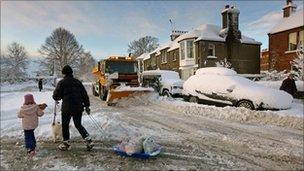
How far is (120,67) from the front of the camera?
18625 mm

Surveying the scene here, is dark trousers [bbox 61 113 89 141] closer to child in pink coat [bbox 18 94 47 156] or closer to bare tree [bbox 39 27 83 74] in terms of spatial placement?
child in pink coat [bbox 18 94 47 156]

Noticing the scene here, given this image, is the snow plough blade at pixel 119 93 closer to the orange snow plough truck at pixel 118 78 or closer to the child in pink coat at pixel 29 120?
the orange snow plough truck at pixel 118 78

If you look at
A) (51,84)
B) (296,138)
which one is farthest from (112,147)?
(51,84)

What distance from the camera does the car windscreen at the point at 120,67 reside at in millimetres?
18438

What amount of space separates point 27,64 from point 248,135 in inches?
2736

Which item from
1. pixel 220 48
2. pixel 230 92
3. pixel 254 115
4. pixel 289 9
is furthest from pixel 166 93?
pixel 289 9

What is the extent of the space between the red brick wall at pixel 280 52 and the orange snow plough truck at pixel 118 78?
17.6 m

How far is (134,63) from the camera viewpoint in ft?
62.1

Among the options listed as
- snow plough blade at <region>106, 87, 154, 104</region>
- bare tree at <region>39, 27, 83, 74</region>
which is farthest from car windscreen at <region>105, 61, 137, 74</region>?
bare tree at <region>39, 27, 83, 74</region>

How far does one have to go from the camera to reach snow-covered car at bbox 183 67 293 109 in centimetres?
1273

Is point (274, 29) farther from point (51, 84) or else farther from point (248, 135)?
point (51, 84)

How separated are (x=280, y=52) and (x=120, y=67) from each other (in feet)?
62.4

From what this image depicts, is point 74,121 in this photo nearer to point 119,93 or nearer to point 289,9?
point 119,93

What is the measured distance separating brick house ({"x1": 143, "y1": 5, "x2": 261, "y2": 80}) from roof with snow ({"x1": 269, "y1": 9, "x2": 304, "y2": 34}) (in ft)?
15.4
